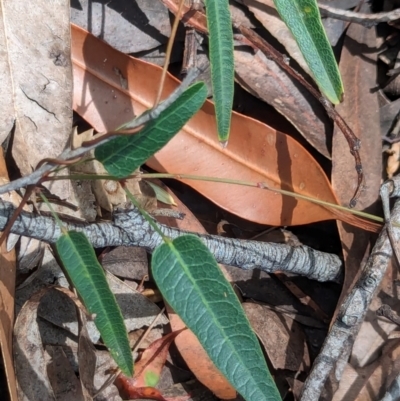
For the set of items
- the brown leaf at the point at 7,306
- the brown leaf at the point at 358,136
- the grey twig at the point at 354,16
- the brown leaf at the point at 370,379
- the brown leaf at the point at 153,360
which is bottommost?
the brown leaf at the point at 370,379

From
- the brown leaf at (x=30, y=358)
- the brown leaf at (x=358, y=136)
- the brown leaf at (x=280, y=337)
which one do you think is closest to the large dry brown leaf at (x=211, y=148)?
the brown leaf at (x=358, y=136)

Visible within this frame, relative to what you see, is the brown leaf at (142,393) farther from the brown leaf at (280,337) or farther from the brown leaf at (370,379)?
the brown leaf at (370,379)

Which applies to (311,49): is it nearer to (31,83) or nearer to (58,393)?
(31,83)

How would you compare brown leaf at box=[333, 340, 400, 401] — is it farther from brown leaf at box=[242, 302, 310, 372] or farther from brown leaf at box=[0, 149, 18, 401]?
brown leaf at box=[0, 149, 18, 401]

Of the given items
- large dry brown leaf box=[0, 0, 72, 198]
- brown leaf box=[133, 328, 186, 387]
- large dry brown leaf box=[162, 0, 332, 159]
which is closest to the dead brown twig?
large dry brown leaf box=[162, 0, 332, 159]

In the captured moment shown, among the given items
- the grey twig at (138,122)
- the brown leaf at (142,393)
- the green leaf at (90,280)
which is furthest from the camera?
the brown leaf at (142,393)

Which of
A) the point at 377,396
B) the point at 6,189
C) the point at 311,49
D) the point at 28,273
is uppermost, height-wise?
the point at 311,49

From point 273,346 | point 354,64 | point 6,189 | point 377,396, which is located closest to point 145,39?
point 354,64
